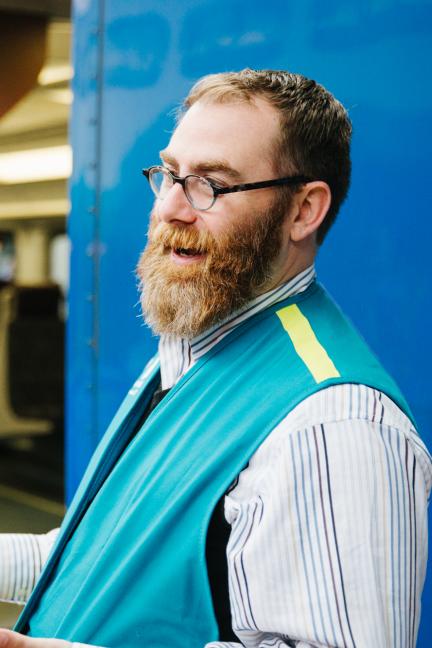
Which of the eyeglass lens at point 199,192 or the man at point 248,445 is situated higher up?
the eyeglass lens at point 199,192

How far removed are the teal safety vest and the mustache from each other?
0.12 m

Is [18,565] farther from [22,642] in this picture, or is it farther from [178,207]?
[178,207]

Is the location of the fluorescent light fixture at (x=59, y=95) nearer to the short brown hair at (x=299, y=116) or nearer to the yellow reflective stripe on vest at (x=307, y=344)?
the short brown hair at (x=299, y=116)

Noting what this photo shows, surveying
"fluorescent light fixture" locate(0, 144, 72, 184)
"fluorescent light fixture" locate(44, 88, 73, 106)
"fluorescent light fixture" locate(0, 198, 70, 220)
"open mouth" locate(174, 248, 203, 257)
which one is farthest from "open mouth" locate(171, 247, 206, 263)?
"fluorescent light fixture" locate(0, 198, 70, 220)

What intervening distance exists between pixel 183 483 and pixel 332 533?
0.20 metres

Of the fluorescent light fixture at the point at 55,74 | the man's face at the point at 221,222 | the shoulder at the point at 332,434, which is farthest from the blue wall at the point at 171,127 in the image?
the fluorescent light fixture at the point at 55,74

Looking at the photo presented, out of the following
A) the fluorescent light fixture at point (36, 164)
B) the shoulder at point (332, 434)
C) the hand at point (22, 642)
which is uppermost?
the fluorescent light fixture at point (36, 164)

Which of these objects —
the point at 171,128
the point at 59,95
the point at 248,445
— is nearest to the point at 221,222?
the point at 248,445

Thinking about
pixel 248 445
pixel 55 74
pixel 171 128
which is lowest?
pixel 248 445

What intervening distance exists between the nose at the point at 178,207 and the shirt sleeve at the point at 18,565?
564mm

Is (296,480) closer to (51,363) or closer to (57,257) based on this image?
(51,363)

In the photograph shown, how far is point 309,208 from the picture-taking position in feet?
3.99

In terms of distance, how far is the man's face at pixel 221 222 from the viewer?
1150mm

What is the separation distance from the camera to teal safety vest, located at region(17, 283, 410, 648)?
3.35ft
